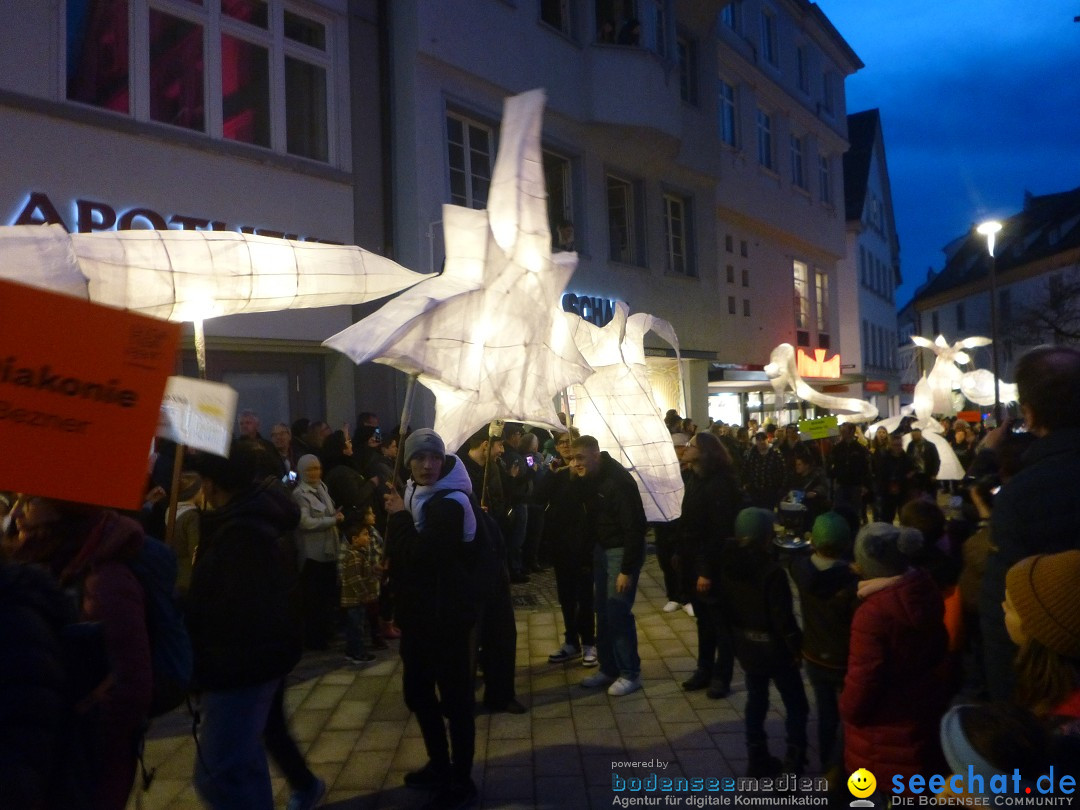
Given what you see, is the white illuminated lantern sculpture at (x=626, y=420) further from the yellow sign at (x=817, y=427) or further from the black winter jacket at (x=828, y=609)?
the yellow sign at (x=817, y=427)

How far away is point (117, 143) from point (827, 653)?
810 centimetres

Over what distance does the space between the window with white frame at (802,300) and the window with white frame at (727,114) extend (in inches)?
202

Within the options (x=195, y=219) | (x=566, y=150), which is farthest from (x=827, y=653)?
(x=566, y=150)

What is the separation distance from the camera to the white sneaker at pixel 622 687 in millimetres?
5293

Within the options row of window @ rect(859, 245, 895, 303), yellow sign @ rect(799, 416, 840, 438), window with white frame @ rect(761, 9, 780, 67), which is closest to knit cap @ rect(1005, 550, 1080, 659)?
yellow sign @ rect(799, 416, 840, 438)

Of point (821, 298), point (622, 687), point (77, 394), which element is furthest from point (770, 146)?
point (77, 394)

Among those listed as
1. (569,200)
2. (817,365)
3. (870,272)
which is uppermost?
(870,272)

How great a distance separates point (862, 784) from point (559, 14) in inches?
533

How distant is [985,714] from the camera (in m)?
1.45

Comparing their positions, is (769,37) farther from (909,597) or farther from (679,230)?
(909,597)

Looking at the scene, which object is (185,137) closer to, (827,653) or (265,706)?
(265,706)

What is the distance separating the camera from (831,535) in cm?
377

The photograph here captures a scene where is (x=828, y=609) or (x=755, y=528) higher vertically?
(x=755, y=528)

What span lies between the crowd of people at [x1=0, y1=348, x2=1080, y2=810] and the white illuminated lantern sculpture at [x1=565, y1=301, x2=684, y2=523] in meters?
0.21
